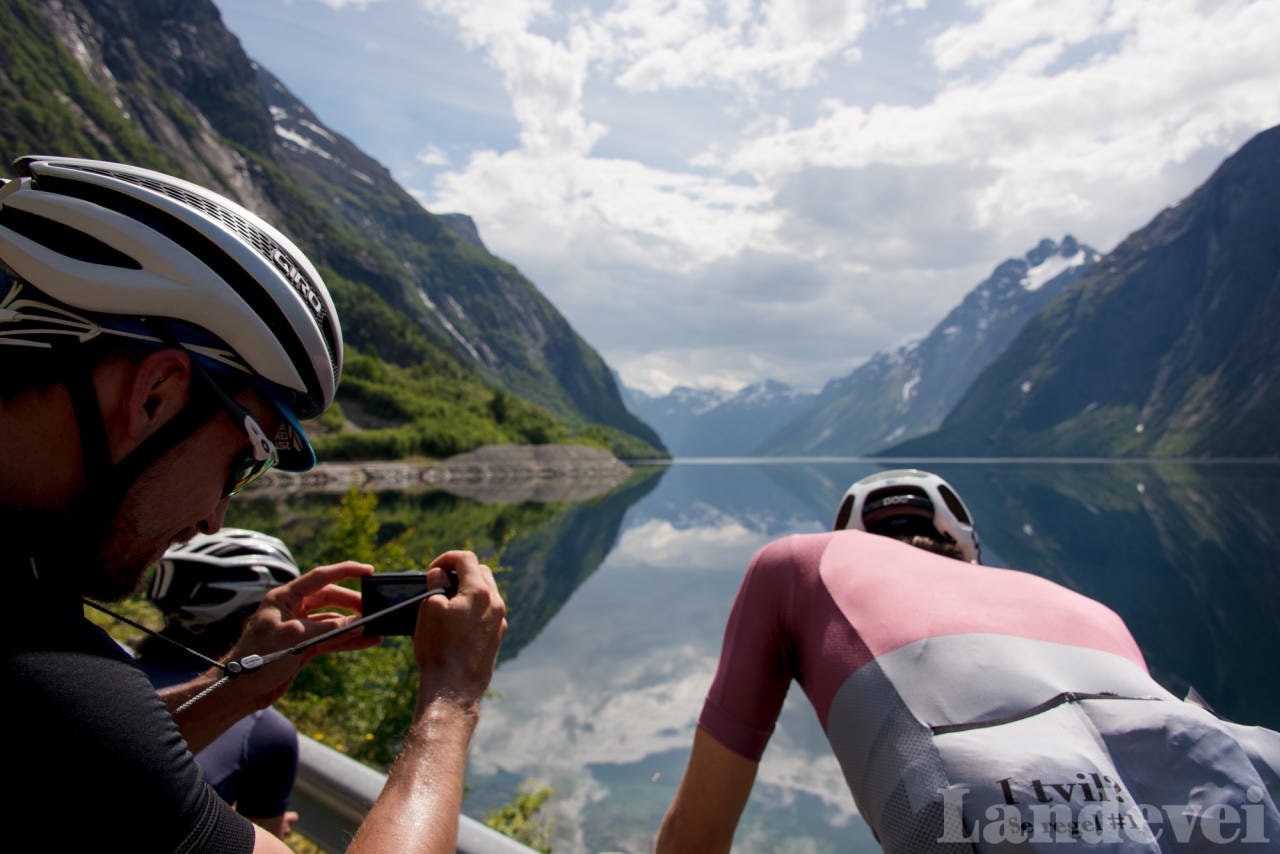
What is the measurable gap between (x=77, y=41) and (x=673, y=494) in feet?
500

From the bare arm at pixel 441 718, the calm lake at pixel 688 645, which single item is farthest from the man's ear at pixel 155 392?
the calm lake at pixel 688 645

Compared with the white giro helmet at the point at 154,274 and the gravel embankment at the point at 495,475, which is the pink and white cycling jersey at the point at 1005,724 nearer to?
the white giro helmet at the point at 154,274

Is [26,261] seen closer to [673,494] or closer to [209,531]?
→ [209,531]

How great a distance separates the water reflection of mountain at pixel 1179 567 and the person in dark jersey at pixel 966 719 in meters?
11.5

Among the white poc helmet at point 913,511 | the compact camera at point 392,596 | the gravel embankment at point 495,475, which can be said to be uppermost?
the gravel embankment at point 495,475

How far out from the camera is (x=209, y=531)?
2.01m

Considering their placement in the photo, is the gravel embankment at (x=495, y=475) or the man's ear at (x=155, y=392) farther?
the gravel embankment at (x=495, y=475)

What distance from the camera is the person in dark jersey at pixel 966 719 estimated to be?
186 cm

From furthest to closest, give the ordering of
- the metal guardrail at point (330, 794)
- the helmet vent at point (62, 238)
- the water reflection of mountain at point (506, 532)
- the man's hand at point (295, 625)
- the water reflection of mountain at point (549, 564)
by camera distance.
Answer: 1. the water reflection of mountain at point (506, 532)
2. the water reflection of mountain at point (549, 564)
3. the metal guardrail at point (330, 794)
4. the man's hand at point (295, 625)
5. the helmet vent at point (62, 238)

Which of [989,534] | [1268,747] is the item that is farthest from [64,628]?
[989,534]

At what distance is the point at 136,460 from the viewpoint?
1702mm

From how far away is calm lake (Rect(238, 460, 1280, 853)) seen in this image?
39.6 feet

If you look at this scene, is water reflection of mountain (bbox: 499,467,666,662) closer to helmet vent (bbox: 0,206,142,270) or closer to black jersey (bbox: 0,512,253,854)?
helmet vent (bbox: 0,206,142,270)

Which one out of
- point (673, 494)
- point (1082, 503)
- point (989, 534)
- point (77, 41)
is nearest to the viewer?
point (989, 534)
